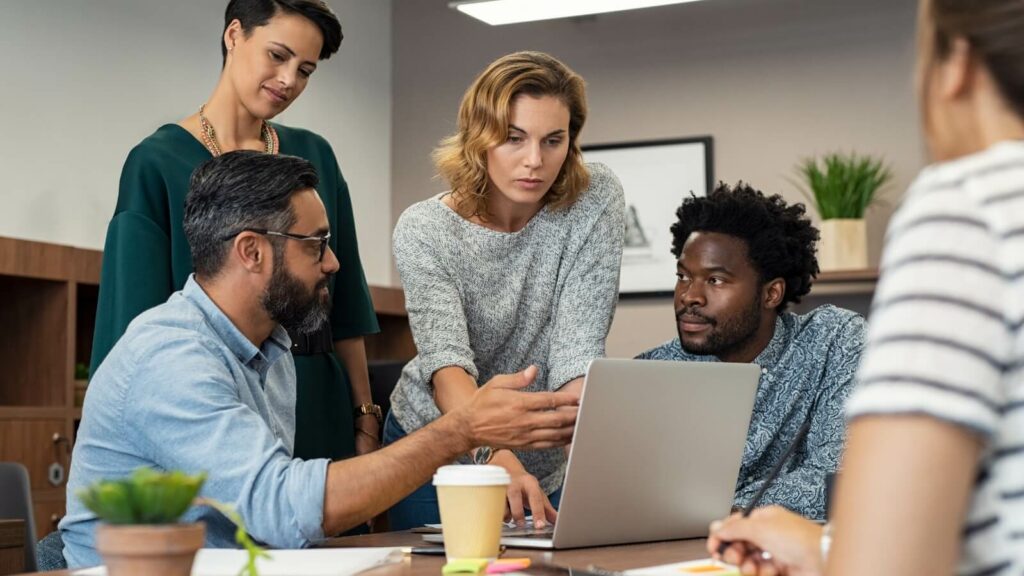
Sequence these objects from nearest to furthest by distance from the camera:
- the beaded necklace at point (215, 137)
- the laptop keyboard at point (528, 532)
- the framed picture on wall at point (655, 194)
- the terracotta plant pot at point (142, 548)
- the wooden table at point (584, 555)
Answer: the terracotta plant pot at point (142, 548) < the wooden table at point (584, 555) < the laptop keyboard at point (528, 532) < the beaded necklace at point (215, 137) < the framed picture on wall at point (655, 194)

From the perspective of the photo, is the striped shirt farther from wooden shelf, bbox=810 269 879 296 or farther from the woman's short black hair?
wooden shelf, bbox=810 269 879 296

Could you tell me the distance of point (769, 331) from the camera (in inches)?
94.1

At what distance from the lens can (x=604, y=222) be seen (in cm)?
220

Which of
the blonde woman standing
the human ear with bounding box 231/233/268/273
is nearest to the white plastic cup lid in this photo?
the human ear with bounding box 231/233/268/273

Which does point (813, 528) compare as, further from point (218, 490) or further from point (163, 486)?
point (218, 490)

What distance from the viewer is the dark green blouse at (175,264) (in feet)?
6.74

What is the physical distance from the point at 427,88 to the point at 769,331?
346 centimetres

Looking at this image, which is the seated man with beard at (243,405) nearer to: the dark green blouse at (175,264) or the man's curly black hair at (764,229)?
the dark green blouse at (175,264)

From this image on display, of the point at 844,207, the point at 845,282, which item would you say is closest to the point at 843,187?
the point at 844,207

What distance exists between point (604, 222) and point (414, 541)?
2.66 feet

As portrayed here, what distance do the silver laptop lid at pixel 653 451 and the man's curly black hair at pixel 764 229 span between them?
35.8 inches

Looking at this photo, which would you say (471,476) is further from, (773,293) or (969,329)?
(773,293)

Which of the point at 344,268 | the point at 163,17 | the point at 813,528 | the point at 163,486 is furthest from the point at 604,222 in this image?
the point at 163,17

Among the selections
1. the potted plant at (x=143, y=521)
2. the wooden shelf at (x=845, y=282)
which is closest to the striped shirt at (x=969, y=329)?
the potted plant at (x=143, y=521)
